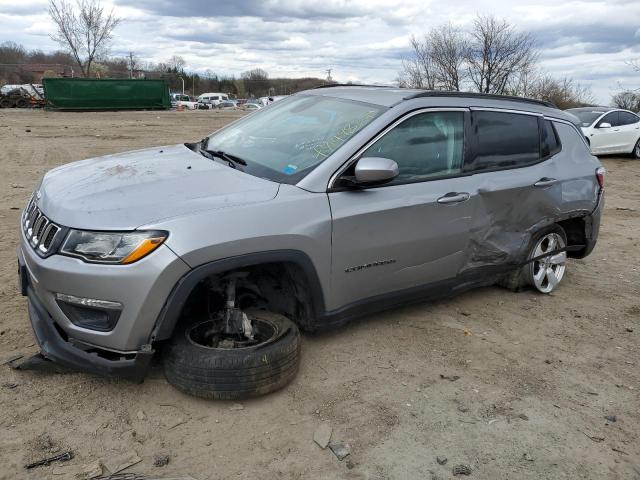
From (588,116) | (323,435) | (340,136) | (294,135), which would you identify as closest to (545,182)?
(340,136)

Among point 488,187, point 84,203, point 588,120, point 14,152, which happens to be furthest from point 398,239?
point 588,120

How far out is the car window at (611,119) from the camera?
15.6 meters

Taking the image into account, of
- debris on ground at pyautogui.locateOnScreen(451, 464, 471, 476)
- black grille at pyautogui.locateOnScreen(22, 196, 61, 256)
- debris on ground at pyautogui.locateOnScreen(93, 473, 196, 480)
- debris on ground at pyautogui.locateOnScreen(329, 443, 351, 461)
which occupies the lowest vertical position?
debris on ground at pyautogui.locateOnScreen(451, 464, 471, 476)

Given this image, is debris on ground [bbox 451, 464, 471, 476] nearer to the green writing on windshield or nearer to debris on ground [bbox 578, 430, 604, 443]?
debris on ground [bbox 578, 430, 604, 443]

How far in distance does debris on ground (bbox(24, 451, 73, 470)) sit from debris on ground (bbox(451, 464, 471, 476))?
6.02 feet

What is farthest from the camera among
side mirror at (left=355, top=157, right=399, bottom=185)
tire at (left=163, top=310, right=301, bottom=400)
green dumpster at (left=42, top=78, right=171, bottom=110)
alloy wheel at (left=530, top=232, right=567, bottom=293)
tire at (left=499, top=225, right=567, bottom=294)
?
green dumpster at (left=42, top=78, right=171, bottom=110)

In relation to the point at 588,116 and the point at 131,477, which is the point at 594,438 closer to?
the point at 131,477

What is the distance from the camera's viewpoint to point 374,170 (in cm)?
336

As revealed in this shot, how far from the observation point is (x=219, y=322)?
336cm

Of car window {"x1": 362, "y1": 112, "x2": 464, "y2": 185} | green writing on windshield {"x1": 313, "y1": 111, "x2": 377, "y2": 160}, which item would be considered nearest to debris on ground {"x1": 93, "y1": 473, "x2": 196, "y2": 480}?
green writing on windshield {"x1": 313, "y1": 111, "x2": 377, "y2": 160}

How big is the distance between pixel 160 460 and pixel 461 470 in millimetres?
1453

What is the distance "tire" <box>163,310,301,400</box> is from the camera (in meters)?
3.03

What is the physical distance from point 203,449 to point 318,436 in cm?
59

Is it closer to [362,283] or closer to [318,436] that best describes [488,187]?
[362,283]
